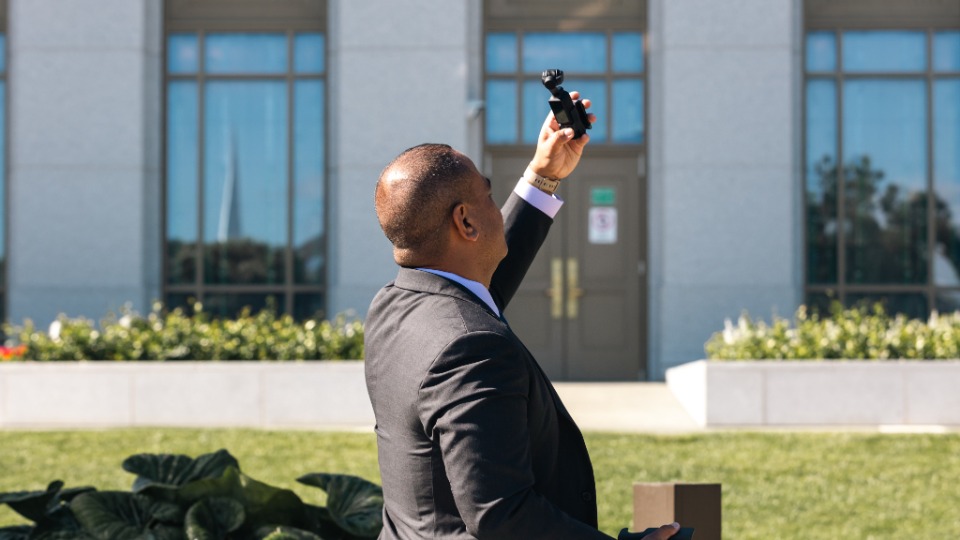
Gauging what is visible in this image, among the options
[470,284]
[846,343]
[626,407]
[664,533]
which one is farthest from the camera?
[626,407]

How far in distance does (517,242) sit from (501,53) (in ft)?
39.9

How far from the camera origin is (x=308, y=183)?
1527cm

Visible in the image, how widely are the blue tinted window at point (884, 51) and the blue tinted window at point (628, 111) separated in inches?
101

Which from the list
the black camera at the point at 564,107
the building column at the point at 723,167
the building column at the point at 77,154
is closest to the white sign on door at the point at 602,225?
the building column at the point at 723,167

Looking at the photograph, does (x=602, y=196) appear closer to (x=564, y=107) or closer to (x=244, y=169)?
(x=244, y=169)

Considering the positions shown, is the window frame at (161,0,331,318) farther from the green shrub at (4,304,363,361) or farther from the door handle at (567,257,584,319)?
the green shrub at (4,304,363,361)

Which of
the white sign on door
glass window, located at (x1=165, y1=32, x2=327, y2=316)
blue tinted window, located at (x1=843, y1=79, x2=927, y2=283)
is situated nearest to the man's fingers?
the white sign on door

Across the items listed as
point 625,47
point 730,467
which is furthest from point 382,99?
point 730,467

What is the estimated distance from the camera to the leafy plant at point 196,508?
4.26 m

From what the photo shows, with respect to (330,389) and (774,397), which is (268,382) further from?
(774,397)

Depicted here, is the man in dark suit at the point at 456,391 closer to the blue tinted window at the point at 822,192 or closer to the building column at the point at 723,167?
the building column at the point at 723,167

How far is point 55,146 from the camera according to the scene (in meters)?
14.9

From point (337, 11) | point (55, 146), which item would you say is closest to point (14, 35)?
point (55, 146)

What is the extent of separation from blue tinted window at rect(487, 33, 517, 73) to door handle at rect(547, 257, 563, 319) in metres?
2.43
